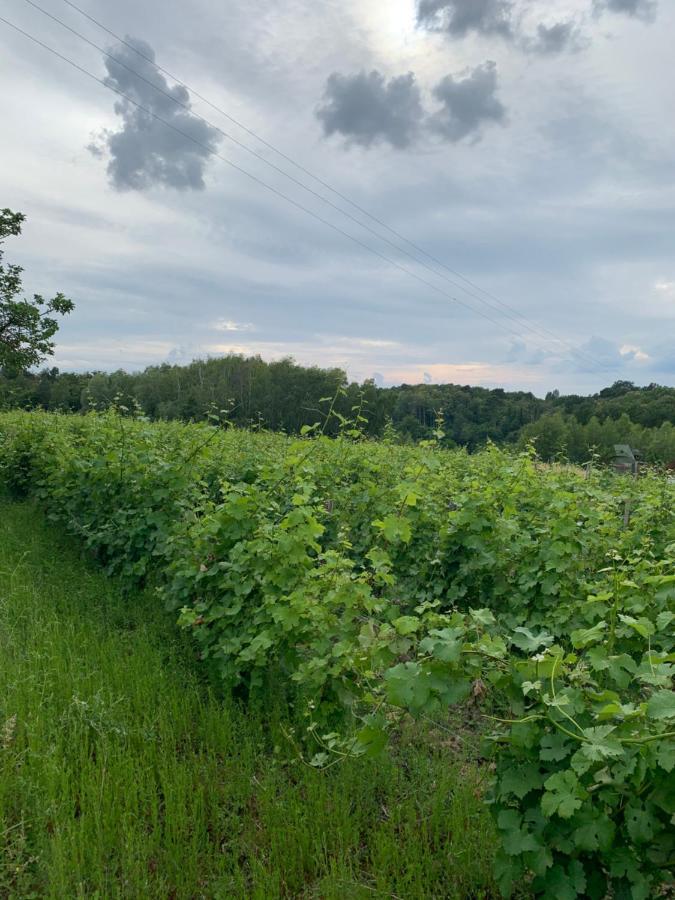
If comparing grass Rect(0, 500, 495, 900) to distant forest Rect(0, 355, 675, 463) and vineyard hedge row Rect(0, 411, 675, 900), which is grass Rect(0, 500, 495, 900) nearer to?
vineyard hedge row Rect(0, 411, 675, 900)

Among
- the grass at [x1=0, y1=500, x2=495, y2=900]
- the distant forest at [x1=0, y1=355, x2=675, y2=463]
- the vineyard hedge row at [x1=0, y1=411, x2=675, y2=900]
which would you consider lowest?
the grass at [x1=0, y1=500, x2=495, y2=900]

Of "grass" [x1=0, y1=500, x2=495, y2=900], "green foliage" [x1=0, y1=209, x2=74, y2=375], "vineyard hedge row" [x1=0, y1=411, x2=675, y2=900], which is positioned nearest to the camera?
"vineyard hedge row" [x1=0, y1=411, x2=675, y2=900]

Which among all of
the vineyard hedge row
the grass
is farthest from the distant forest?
the grass

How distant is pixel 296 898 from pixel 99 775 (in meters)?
1.22

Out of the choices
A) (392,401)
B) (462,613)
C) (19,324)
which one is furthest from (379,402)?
(462,613)

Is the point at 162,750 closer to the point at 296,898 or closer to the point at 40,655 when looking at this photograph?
the point at 296,898

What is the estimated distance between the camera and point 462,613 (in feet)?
13.5

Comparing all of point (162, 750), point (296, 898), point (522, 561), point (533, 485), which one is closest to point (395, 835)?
point (296, 898)

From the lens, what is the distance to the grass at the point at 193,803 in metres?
2.61

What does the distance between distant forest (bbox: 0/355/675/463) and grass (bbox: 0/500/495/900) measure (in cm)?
4046

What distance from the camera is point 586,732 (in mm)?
1754

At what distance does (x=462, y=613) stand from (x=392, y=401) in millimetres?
58331

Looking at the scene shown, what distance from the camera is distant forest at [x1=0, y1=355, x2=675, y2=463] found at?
165ft

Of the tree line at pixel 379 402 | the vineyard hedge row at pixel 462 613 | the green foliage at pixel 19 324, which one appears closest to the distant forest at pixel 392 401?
the tree line at pixel 379 402
